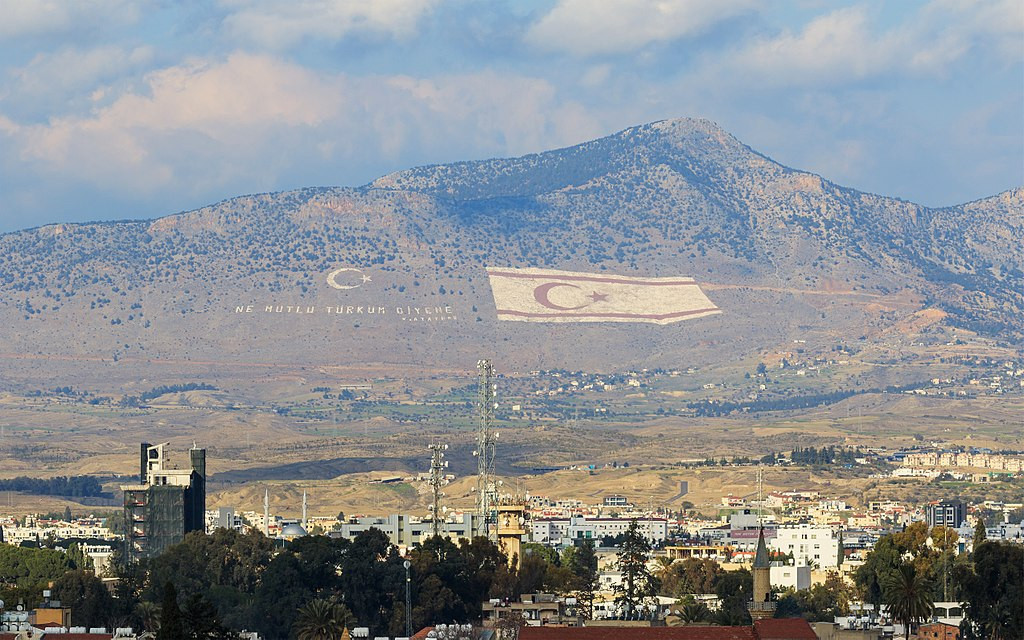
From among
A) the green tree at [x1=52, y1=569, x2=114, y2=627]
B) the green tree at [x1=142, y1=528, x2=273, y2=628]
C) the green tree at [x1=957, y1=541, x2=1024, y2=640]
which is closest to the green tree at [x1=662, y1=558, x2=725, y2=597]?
the green tree at [x1=142, y1=528, x2=273, y2=628]

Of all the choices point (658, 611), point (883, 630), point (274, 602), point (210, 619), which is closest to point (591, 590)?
point (658, 611)

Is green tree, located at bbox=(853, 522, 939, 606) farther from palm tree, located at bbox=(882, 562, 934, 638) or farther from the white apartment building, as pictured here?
palm tree, located at bbox=(882, 562, 934, 638)

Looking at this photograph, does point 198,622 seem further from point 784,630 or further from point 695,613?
point 695,613

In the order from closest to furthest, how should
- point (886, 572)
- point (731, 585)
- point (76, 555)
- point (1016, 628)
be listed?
1. point (1016, 628)
2. point (886, 572)
3. point (731, 585)
4. point (76, 555)

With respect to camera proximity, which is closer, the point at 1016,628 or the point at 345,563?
the point at 1016,628

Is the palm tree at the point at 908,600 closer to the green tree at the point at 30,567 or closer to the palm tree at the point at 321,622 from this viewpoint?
the palm tree at the point at 321,622

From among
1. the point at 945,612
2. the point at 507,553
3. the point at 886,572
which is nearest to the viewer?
the point at 945,612

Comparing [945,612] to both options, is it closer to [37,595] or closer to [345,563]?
[345,563]
